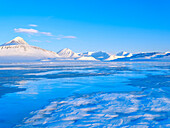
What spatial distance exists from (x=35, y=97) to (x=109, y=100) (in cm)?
302

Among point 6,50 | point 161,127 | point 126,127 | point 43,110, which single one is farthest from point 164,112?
point 6,50

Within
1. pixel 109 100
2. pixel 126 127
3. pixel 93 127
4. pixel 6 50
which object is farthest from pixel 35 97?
pixel 6 50

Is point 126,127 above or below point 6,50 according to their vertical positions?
below

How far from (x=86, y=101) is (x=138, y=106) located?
187 cm

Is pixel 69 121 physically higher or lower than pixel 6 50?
lower

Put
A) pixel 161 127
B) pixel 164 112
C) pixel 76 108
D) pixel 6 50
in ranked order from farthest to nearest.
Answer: pixel 6 50, pixel 76 108, pixel 164 112, pixel 161 127

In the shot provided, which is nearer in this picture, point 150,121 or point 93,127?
point 93,127

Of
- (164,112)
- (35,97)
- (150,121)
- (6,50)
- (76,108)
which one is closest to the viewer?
(150,121)

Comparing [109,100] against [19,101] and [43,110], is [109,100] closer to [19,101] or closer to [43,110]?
[43,110]

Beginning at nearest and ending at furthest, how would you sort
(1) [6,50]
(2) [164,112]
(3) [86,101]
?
(2) [164,112] < (3) [86,101] < (1) [6,50]

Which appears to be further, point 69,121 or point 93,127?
point 69,121

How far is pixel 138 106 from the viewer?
6.38 meters

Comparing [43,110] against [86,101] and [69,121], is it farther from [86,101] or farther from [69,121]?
[86,101]

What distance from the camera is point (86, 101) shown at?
7141mm
